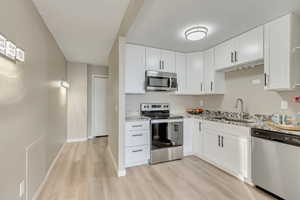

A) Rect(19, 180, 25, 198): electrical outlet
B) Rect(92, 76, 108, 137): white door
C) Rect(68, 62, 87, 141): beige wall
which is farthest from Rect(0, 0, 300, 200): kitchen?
Rect(92, 76, 108, 137): white door

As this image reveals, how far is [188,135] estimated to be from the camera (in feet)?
10.3

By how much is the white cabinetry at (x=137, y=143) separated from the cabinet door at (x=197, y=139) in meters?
1.10

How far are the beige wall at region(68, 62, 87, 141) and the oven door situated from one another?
275cm

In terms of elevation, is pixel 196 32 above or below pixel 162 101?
above

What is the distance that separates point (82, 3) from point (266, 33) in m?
2.64

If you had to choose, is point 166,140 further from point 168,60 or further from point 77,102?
point 77,102

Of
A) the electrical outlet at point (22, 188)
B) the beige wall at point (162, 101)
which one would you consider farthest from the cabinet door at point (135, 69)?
the electrical outlet at point (22, 188)

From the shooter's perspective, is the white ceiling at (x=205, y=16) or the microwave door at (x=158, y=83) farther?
the microwave door at (x=158, y=83)

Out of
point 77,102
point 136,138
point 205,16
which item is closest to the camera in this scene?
point 205,16

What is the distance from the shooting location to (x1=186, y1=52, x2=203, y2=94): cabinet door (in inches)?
131

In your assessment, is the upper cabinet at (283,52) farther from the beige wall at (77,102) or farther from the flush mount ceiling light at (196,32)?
the beige wall at (77,102)

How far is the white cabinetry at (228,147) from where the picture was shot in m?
2.10

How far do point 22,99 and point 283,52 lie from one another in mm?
3307

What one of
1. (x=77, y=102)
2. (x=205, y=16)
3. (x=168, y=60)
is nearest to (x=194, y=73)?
(x=168, y=60)
